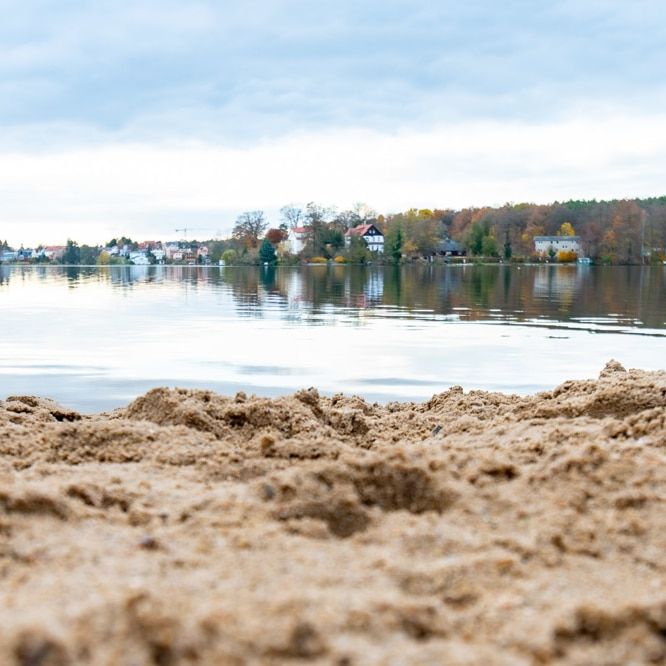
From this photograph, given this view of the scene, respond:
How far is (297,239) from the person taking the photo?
126 m

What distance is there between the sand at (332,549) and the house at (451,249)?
137494mm

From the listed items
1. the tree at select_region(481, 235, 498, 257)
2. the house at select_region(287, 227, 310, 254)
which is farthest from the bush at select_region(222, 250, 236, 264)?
the tree at select_region(481, 235, 498, 257)

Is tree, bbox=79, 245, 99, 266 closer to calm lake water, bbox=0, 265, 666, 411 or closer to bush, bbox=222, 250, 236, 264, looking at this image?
bush, bbox=222, 250, 236, 264

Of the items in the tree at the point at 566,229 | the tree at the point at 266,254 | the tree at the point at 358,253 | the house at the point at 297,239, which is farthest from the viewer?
the tree at the point at 566,229

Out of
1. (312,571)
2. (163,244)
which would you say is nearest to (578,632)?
(312,571)

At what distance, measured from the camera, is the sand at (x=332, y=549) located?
5.59ft

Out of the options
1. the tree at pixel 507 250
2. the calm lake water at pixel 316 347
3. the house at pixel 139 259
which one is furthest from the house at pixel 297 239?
the calm lake water at pixel 316 347

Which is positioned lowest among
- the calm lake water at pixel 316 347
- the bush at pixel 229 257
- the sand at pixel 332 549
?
the calm lake water at pixel 316 347

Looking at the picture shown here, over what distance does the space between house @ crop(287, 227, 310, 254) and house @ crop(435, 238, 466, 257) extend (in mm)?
25684

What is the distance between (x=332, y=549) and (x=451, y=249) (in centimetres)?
14482

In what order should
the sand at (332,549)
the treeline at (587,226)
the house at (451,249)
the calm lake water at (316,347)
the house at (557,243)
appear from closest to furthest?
the sand at (332,549), the calm lake water at (316,347), the treeline at (587,226), the house at (557,243), the house at (451,249)

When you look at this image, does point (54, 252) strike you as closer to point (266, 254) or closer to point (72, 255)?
point (72, 255)

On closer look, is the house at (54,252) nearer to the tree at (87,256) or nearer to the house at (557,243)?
the tree at (87,256)

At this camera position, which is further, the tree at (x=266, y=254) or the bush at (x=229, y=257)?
the bush at (x=229, y=257)
